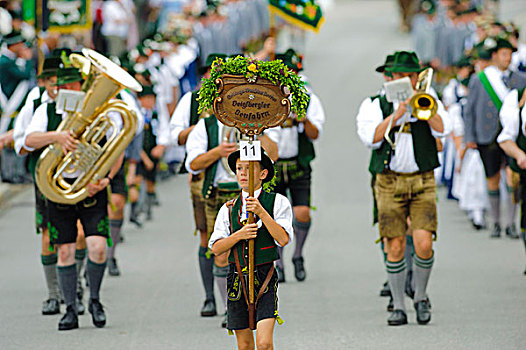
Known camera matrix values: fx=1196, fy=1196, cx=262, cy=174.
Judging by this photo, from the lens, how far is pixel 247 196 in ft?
23.4

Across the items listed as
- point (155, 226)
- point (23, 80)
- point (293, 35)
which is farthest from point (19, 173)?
point (293, 35)

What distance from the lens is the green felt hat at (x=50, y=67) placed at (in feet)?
31.0

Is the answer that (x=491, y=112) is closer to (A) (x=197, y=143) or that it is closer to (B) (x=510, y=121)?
(B) (x=510, y=121)

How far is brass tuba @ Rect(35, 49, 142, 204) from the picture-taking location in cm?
911

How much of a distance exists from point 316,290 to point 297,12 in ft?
10.3

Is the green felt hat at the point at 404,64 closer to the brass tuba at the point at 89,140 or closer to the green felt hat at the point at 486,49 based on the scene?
the brass tuba at the point at 89,140

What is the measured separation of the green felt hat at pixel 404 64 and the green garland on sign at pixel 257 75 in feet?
6.49

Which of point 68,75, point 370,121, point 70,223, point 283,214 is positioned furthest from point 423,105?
point 70,223

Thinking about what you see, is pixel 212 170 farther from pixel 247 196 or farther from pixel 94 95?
pixel 247 196

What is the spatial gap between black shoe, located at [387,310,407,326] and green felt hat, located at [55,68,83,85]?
3.04 m

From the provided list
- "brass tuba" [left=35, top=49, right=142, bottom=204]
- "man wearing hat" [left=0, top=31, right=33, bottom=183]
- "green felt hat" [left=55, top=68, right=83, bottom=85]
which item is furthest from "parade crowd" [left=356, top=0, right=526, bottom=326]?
"man wearing hat" [left=0, top=31, right=33, bottom=183]

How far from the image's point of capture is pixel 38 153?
945 centimetres

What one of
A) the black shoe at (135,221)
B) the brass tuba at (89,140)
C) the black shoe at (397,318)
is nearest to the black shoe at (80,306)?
the brass tuba at (89,140)

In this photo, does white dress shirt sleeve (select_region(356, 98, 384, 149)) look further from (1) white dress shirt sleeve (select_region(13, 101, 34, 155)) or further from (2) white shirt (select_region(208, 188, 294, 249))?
(1) white dress shirt sleeve (select_region(13, 101, 34, 155))
